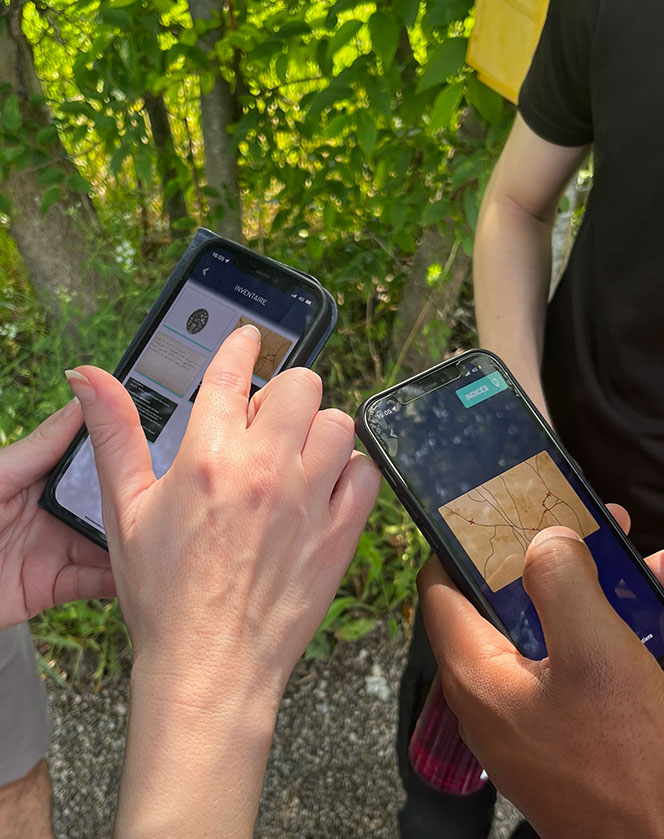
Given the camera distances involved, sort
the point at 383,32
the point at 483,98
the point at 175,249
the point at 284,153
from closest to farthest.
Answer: the point at 383,32
the point at 483,98
the point at 284,153
the point at 175,249

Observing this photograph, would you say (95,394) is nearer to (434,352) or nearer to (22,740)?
(22,740)

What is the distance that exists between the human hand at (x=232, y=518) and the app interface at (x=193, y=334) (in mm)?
278

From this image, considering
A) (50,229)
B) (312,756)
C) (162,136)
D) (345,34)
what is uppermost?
(345,34)

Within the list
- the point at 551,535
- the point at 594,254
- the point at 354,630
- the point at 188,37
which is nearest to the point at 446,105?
the point at 594,254

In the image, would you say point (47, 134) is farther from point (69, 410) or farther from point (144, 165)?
point (69, 410)

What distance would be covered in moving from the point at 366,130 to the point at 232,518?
116cm

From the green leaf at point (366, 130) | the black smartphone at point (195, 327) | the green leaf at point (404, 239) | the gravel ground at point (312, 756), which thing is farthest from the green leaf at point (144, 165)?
the gravel ground at point (312, 756)

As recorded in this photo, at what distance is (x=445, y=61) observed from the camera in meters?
1.26

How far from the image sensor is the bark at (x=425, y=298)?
198cm

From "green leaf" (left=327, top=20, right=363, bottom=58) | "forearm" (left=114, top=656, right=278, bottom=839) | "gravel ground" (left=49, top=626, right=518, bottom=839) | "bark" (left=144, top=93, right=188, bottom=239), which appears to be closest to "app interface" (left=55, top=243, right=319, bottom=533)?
"forearm" (left=114, top=656, right=278, bottom=839)

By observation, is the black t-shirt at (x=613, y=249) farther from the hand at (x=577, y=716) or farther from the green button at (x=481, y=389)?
the hand at (x=577, y=716)

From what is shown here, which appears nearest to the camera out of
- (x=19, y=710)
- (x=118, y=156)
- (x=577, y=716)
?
(x=577, y=716)

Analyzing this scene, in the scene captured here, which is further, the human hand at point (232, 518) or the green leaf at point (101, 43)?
the green leaf at point (101, 43)

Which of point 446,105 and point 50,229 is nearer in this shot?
point 446,105
